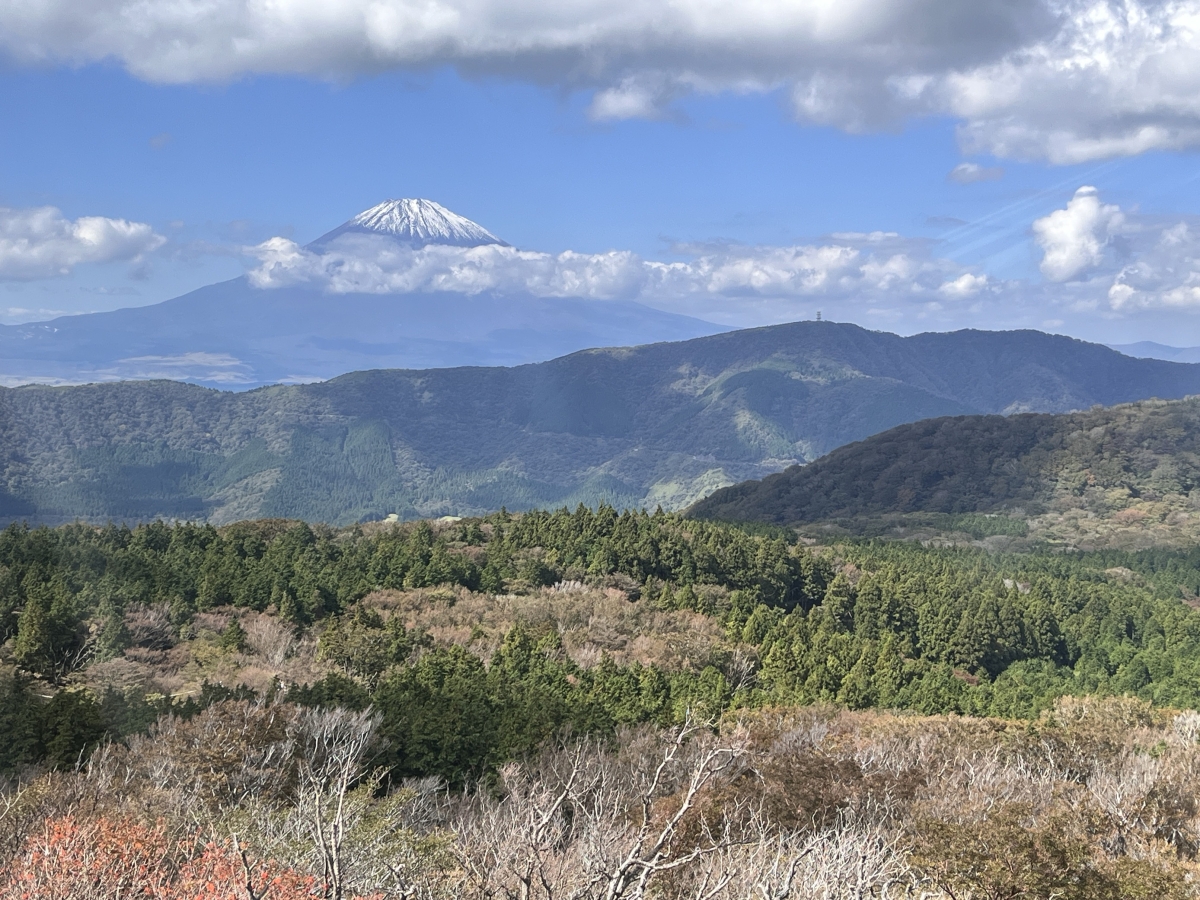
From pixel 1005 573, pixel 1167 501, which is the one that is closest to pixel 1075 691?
pixel 1005 573

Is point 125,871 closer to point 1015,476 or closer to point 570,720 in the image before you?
point 570,720

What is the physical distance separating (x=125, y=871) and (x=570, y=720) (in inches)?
804

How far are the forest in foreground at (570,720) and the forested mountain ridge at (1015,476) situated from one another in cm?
8005

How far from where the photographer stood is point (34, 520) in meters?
195

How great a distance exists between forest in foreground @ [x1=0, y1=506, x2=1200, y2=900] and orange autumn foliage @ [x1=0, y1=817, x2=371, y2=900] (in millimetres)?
93

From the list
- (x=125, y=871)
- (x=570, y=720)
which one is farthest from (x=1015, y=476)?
(x=125, y=871)

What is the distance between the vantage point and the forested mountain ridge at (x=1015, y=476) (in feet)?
511

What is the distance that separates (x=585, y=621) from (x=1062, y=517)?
396ft

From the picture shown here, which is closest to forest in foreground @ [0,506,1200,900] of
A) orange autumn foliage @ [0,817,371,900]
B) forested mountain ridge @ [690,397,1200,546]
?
orange autumn foliage @ [0,817,371,900]

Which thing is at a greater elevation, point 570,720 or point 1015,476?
point 570,720

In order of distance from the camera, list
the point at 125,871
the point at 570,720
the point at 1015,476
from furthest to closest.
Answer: the point at 1015,476
the point at 570,720
the point at 125,871

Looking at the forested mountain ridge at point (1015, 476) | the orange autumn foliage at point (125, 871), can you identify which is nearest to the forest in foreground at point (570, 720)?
the orange autumn foliage at point (125, 871)

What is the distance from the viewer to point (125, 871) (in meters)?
13.9

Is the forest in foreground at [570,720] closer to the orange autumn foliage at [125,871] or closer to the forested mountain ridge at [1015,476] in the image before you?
the orange autumn foliage at [125,871]
